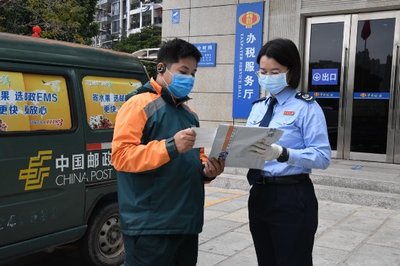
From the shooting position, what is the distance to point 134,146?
2.07 m

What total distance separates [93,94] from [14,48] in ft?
2.70

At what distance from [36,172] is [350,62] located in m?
6.87

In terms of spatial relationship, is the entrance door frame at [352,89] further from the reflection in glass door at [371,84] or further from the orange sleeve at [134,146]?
the orange sleeve at [134,146]

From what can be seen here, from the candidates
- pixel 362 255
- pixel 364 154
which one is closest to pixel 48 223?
pixel 362 255

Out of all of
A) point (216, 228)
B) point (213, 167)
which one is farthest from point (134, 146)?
point (216, 228)

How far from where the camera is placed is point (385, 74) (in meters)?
8.37

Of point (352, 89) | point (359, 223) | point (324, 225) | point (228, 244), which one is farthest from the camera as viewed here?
point (352, 89)

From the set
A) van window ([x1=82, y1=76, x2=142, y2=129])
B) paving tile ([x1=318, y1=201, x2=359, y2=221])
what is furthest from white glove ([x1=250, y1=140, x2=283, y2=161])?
paving tile ([x1=318, y1=201, x2=359, y2=221])

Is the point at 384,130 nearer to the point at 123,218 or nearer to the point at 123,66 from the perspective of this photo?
the point at 123,66

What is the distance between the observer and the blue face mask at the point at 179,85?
2.25 metres

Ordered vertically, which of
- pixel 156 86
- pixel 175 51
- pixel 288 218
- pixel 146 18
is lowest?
pixel 288 218

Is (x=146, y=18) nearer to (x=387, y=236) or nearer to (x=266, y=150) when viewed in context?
(x=387, y=236)

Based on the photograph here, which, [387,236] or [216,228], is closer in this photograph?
[387,236]

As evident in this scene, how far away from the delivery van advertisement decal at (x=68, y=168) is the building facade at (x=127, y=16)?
63823 mm
